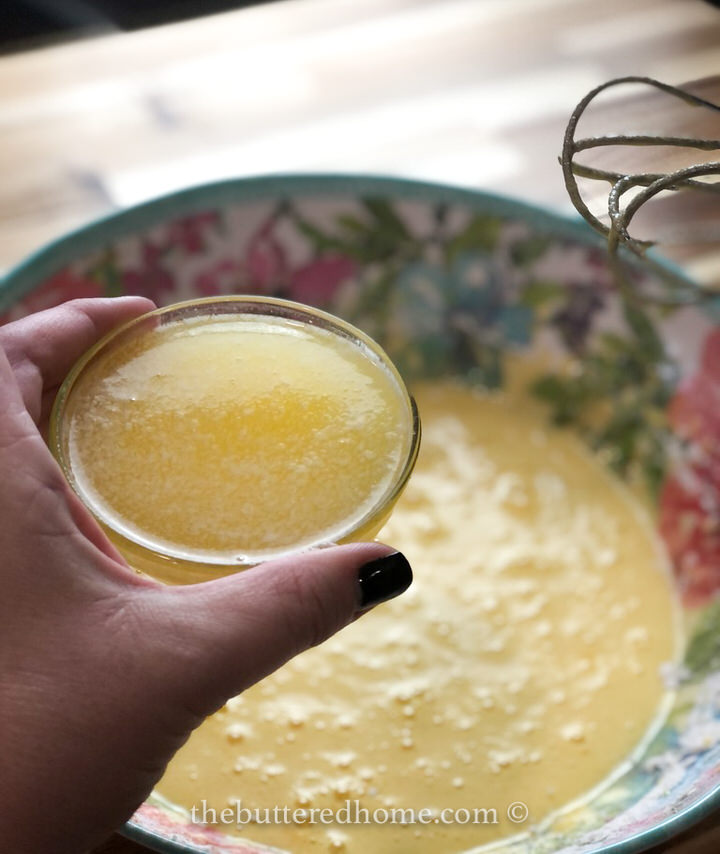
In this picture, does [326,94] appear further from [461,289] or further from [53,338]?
[53,338]

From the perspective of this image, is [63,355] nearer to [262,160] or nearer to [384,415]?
[384,415]

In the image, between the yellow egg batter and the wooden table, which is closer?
the yellow egg batter

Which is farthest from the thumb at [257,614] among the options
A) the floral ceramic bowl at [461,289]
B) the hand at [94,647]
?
the floral ceramic bowl at [461,289]

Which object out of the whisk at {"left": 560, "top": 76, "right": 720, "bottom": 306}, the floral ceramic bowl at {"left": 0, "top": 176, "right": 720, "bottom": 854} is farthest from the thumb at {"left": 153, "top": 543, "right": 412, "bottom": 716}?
the floral ceramic bowl at {"left": 0, "top": 176, "right": 720, "bottom": 854}

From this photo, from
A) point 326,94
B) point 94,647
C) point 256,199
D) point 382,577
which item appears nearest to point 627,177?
point 382,577

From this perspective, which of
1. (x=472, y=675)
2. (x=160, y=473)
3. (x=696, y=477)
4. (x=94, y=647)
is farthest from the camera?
(x=696, y=477)

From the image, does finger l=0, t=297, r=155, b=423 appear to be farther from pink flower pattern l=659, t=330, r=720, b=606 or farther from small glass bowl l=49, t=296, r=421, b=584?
pink flower pattern l=659, t=330, r=720, b=606

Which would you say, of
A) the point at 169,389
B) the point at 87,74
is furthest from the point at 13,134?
the point at 169,389
